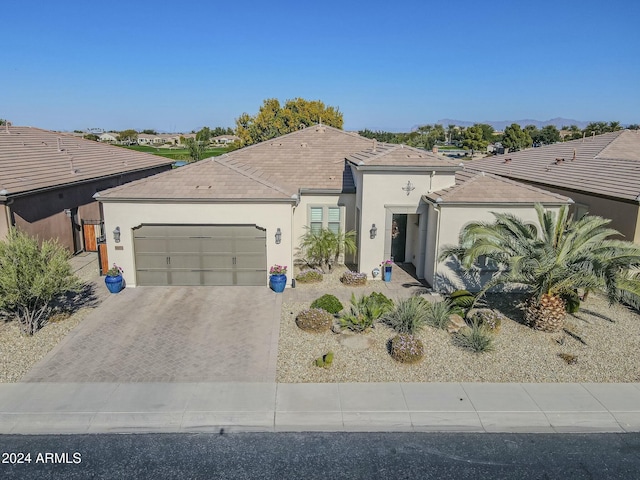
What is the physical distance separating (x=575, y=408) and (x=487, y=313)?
398 centimetres

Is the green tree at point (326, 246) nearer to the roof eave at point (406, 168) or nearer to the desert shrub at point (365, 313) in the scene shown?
the roof eave at point (406, 168)

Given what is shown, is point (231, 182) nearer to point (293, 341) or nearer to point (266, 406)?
point (293, 341)

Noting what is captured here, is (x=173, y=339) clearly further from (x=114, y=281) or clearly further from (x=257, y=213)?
(x=257, y=213)

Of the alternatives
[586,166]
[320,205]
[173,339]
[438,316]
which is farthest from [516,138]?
[173,339]

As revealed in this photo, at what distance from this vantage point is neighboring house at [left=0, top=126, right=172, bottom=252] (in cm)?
1744

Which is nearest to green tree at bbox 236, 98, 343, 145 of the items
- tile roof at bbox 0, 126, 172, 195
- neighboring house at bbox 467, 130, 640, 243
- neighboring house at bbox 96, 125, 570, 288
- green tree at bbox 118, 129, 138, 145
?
tile roof at bbox 0, 126, 172, 195

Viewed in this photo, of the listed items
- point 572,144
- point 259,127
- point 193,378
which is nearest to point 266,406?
point 193,378

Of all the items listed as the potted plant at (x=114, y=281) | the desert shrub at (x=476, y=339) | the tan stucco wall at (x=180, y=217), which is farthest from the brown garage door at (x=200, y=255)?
the desert shrub at (x=476, y=339)

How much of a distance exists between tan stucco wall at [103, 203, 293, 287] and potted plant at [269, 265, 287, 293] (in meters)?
1.13

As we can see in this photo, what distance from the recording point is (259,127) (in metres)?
51.1

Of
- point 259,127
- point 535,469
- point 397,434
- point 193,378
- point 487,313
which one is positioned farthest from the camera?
point 259,127

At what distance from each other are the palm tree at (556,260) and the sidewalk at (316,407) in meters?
2.75

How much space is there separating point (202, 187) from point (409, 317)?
28.0ft

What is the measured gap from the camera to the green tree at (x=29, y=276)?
11.7 metres
